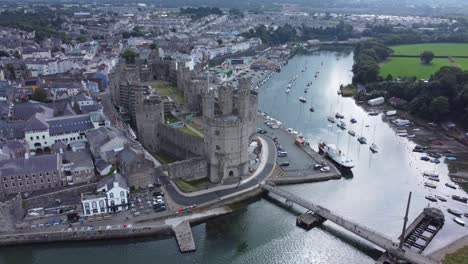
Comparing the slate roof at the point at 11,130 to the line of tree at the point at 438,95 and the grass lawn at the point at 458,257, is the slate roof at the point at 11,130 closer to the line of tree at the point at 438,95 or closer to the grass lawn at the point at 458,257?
the grass lawn at the point at 458,257

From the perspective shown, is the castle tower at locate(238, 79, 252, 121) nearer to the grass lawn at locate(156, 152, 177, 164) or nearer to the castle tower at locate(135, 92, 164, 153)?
the grass lawn at locate(156, 152, 177, 164)

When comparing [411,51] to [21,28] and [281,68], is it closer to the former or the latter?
[281,68]

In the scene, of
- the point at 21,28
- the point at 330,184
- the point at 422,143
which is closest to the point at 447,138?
the point at 422,143

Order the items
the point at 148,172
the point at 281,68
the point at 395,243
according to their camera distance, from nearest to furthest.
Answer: the point at 395,243, the point at 148,172, the point at 281,68

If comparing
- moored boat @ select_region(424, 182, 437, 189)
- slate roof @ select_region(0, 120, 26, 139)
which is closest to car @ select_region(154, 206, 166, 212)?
slate roof @ select_region(0, 120, 26, 139)

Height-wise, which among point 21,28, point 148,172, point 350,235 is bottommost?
point 350,235

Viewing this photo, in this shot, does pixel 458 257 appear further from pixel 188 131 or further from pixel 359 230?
pixel 188 131

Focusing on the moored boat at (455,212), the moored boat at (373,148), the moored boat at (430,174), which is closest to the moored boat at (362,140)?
the moored boat at (373,148)
